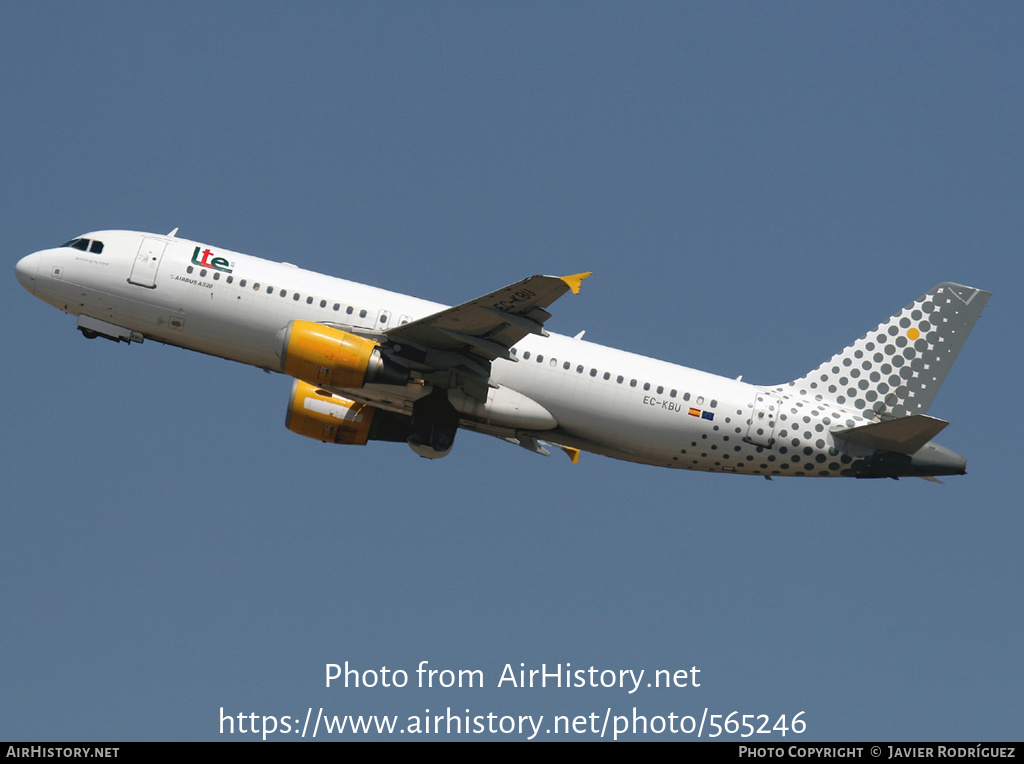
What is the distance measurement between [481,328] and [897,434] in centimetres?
1318

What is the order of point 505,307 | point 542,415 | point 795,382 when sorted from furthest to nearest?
point 795,382 < point 542,415 < point 505,307

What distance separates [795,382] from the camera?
4025 cm

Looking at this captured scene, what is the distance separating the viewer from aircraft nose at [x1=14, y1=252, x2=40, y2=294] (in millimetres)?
39312

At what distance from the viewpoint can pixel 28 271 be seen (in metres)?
39.4

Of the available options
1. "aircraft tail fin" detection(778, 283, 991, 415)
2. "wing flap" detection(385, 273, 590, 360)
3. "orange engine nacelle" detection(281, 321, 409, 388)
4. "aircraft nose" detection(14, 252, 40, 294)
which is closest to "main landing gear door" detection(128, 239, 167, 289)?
"aircraft nose" detection(14, 252, 40, 294)

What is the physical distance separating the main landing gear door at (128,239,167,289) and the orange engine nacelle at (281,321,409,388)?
5.66 m

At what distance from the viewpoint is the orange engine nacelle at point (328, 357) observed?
35.3m

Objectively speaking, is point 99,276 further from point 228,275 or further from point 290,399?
point 290,399

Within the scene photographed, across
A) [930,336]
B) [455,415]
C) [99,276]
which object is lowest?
[455,415]

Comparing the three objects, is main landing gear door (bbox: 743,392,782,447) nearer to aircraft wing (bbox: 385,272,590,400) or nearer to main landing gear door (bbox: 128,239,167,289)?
aircraft wing (bbox: 385,272,590,400)

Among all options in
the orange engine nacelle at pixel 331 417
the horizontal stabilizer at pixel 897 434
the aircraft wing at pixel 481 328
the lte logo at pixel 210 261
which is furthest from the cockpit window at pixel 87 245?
the horizontal stabilizer at pixel 897 434

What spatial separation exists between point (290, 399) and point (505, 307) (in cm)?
979

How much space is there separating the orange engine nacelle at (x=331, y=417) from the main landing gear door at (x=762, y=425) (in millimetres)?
11228

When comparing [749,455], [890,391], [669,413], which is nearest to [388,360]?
[669,413]
